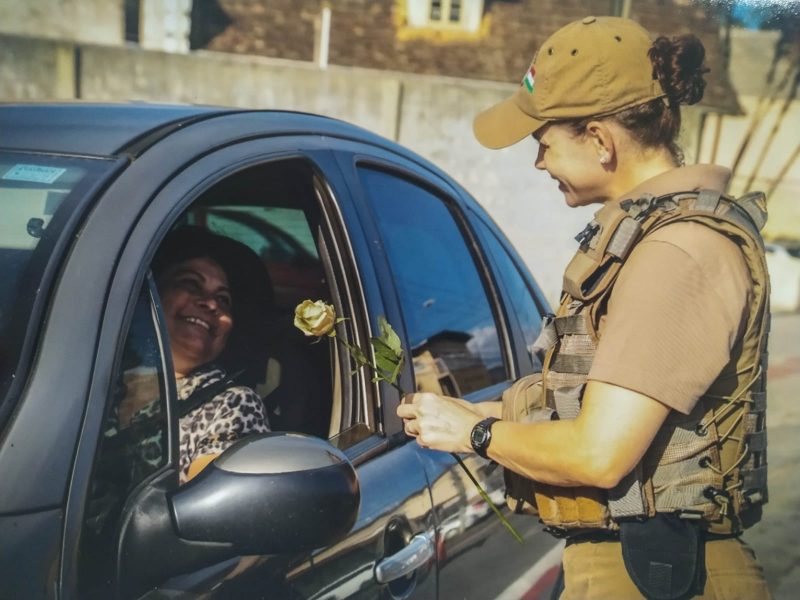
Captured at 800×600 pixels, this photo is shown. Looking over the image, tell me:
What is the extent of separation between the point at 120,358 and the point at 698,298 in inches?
34.0

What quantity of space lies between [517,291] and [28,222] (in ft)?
5.90

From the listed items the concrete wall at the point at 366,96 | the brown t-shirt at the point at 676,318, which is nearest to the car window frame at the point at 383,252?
the brown t-shirt at the point at 676,318

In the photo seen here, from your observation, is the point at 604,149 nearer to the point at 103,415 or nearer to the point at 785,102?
the point at 103,415

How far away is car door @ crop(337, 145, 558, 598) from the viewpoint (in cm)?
233

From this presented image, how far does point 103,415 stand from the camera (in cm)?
146

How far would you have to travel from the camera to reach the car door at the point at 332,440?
146cm

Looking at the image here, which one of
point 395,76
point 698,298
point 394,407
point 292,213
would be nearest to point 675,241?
point 698,298

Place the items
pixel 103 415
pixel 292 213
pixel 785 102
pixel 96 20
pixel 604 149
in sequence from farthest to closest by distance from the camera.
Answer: pixel 785 102
pixel 96 20
pixel 292 213
pixel 604 149
pixel 103 415

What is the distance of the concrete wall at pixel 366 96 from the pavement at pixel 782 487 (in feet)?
9.11

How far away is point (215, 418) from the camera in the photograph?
2084mm

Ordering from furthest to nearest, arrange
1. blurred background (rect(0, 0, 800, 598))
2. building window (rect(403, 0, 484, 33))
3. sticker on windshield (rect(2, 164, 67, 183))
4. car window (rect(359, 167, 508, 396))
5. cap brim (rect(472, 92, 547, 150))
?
building window (rect(403, 0, 484, 33)) < blurred background (rect(0, 0, 800, 598)) < car window (rect(359, 167, 508, 396)) < cap brim (rect(472, 92, 547, 150)) < sticker on windshield (rect(2, 164, 67, 183))

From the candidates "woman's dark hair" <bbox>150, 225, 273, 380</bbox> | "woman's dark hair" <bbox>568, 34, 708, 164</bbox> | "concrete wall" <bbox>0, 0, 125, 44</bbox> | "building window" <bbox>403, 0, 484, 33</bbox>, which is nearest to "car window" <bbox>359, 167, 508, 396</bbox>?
"woman's dark hair" <bbox>150, 225, 273, 380</bbox>

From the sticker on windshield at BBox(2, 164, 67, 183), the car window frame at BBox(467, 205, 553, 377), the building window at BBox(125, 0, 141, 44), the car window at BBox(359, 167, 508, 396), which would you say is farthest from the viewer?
the building window at BBox(125, 0, 141, 44)

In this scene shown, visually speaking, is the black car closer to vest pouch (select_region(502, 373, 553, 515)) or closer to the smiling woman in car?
the smiling woman in car
